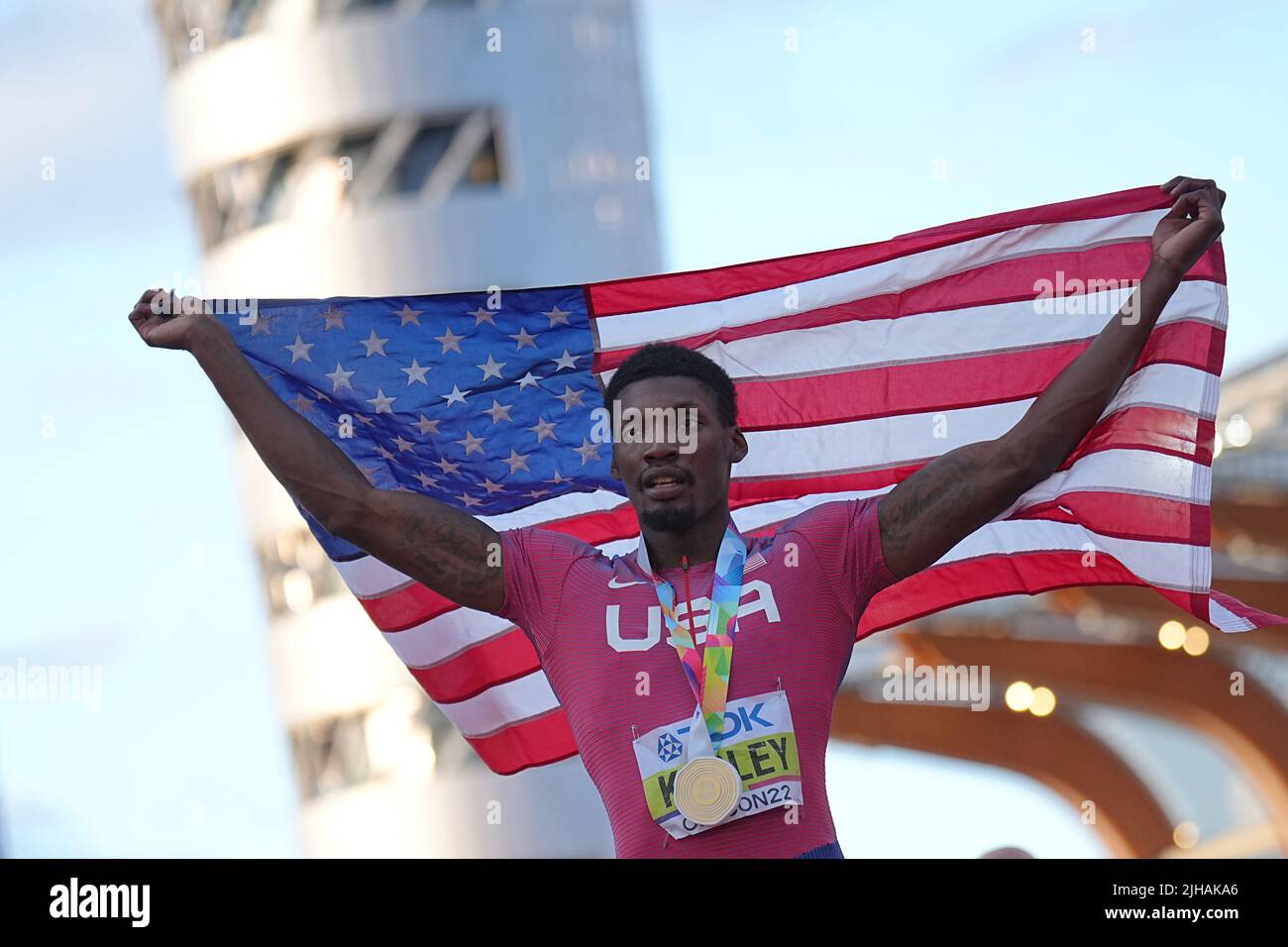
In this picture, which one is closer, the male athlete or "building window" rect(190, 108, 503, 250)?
the male athlete

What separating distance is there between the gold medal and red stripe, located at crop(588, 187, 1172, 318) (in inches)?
118

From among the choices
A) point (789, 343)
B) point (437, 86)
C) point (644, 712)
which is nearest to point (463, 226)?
point (437, 86)

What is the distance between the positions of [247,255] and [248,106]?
9.63ft

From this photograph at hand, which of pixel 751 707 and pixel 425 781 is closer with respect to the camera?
pixel 751 707

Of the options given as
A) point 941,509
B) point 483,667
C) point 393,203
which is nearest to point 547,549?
point 941,509

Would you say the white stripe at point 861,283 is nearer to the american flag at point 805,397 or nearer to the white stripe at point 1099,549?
the american flag at point 805,397

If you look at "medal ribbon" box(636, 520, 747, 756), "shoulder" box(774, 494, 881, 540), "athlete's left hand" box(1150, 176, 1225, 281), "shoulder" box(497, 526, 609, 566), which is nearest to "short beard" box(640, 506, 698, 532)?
"medal ribbon" box(636, 520, 747, 756)

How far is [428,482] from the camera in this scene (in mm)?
8289

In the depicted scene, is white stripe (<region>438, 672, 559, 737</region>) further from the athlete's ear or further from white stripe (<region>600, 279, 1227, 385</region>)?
the athlete's ear

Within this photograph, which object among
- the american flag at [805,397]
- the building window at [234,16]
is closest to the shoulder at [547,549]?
the american flag at [805,397]

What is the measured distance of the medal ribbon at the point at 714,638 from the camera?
20.4ft

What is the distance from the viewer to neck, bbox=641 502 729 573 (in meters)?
6.67

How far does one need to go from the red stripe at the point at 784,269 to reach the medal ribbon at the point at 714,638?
2214mm
